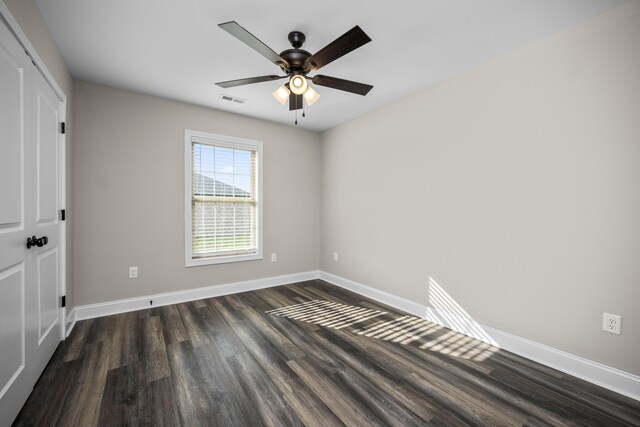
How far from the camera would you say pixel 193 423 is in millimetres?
1500

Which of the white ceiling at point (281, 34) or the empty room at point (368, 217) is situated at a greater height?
the white ceiling at point (281, 34)

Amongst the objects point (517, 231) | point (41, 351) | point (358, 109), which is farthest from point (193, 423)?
point (358, 109)

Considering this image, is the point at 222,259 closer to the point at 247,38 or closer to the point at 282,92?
the point at 282,92

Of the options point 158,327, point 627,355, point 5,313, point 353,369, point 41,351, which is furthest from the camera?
point 158,327

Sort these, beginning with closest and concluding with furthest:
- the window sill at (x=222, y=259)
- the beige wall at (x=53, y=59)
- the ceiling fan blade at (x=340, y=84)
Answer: the beige wall at (x=53, y=59)
the ceiling fan blade at (x=340, y=84)
the window sill at (x=222, y=259)

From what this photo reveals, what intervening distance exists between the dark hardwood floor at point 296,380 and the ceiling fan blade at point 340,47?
7.26 feet

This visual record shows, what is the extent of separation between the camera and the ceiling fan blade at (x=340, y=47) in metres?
1.59

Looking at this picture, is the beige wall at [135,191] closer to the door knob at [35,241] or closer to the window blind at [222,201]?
the window blind at [222,201]

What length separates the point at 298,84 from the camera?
2.07 metres

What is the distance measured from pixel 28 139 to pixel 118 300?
6.78 ft

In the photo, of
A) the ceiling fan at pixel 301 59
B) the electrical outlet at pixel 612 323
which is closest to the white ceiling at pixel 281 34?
the ceiling fan at pixel 301 59

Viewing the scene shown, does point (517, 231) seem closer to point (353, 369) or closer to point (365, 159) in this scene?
point (353, 369)

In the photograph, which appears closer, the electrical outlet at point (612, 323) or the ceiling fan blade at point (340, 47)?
the ceiling fan blade at point (340, 47)

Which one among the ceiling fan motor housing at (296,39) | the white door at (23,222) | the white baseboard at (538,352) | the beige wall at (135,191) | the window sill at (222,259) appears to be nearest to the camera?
the white door at (23,222)
